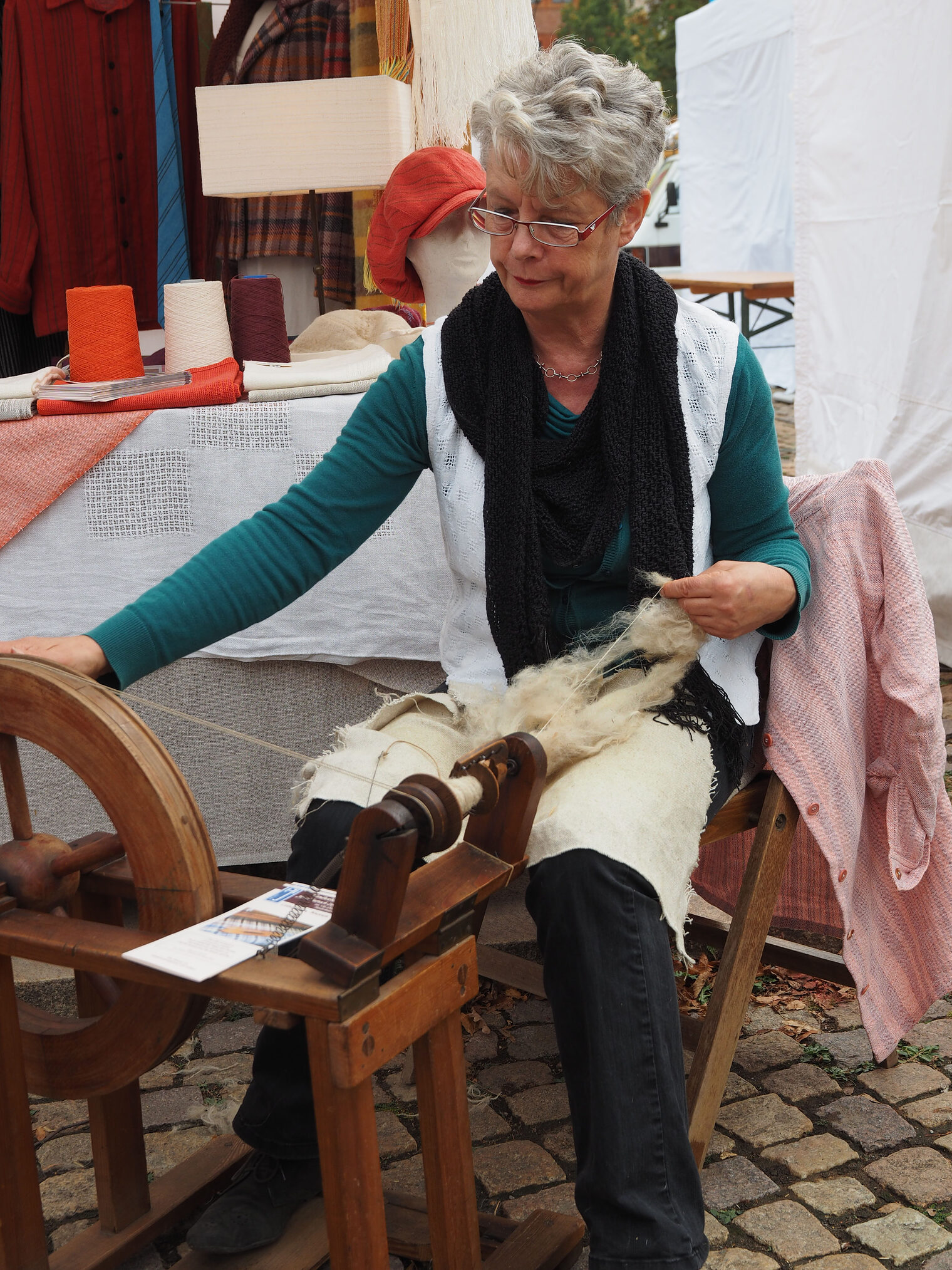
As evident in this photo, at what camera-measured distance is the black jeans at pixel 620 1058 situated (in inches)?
53.4

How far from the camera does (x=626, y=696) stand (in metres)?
1.69

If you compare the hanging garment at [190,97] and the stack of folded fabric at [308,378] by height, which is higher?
the hanging garment at [190,97]

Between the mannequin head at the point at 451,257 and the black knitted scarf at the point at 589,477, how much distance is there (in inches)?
42.8

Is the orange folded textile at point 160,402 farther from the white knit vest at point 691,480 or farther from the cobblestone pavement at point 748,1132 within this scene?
the cobblestone pavement at point 748,1132

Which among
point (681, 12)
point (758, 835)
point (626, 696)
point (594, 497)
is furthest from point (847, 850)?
point (681, 12)

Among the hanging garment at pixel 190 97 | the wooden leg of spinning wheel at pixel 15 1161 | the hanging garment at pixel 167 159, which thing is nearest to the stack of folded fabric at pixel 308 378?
the wooden leg of spinning wheel at pixel 15 1161

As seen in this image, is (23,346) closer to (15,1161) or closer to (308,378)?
(308,378)

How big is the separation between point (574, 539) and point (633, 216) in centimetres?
48

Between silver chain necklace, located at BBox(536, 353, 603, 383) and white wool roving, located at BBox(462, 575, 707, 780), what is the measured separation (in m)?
0.37

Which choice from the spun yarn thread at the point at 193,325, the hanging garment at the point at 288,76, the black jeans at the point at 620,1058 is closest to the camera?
the black jeans at the point at 620,1058

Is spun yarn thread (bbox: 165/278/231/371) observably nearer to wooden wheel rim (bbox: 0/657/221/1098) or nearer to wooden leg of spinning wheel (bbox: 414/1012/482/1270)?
wooden wheel rim (bbox: 0/657/221/1098)

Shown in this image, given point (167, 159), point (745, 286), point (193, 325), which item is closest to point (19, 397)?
point (193, 325)

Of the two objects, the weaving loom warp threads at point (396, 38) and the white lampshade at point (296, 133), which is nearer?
the white lampshade at point (296, 133)

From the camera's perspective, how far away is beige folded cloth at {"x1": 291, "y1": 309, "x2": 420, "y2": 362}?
3.03 m
